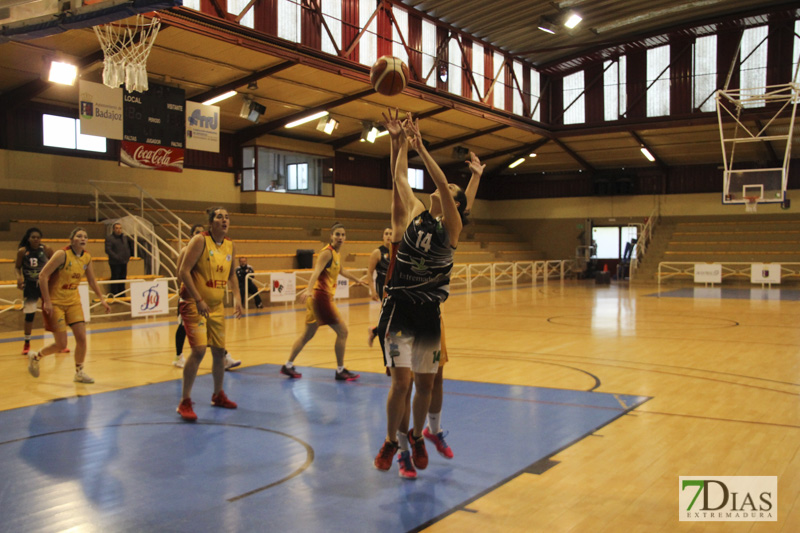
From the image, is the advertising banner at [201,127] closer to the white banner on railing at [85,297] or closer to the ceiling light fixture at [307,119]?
the ceiling light fixture at [307,119]

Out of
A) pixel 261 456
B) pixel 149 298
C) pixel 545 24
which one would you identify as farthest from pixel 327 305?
pixel 545 24

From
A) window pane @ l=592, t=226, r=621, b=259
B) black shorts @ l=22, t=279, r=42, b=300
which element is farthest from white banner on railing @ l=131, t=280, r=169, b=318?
window pane @ l=592, t=226, r=621, b=259

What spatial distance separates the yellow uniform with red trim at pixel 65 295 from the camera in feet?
25.3

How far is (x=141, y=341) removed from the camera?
1121 cm

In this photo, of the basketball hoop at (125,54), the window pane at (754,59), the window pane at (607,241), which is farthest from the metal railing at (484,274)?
the window pane at (754,59)

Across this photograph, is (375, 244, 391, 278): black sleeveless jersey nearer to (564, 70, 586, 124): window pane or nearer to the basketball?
the basketball

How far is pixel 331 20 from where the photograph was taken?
19.0m

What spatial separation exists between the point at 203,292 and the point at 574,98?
82.5 feet

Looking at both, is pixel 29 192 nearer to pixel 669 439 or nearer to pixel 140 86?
pixel 140 86

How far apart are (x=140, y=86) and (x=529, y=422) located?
8.63 metres

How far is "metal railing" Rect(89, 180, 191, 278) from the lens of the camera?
17.2m

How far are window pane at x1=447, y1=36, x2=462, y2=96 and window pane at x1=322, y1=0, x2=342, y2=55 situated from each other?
5211 millimetres

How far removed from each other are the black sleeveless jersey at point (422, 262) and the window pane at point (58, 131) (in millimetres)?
17134

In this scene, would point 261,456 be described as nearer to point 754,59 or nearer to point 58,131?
point 58,131
